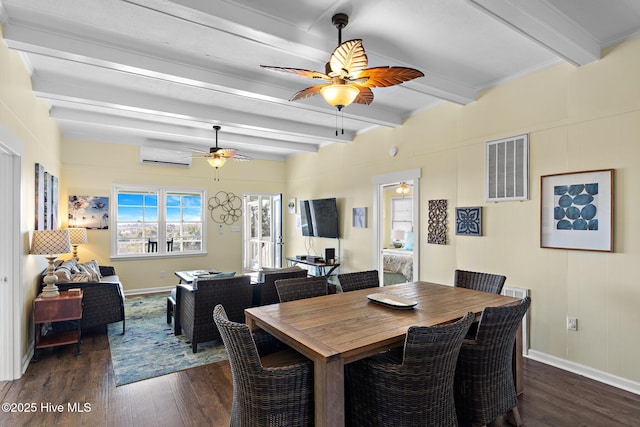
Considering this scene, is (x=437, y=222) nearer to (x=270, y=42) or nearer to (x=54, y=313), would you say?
(x=270, y=42)

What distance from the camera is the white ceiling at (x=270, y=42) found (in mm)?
2400

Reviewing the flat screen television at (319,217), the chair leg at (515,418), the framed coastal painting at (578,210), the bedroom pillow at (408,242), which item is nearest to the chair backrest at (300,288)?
the chair leg at (515,418)

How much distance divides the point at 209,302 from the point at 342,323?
2.05m

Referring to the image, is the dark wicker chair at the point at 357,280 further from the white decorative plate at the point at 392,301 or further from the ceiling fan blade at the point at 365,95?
the ceiling fan blade at the point at 365,95

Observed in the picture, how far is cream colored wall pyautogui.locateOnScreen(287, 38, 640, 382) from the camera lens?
284 cm

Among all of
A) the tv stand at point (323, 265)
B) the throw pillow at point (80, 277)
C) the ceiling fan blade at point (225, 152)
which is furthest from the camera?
the tv stand at point (323, 265)

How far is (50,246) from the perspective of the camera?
3371 mm

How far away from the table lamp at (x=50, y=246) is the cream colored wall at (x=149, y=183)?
2842 millimetres

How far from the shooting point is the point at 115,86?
12.8 ft

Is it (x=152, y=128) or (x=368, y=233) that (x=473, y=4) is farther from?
(x=152, y=128)

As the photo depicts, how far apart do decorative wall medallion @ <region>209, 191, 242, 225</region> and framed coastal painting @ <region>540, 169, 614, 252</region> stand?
5.89 metres

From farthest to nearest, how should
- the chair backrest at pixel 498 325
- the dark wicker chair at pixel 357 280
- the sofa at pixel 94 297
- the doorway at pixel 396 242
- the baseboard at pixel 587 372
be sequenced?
the doorway at pixel 396 242 → the sofa at pixel 94 297 → the dark wicker chair at pixel 357 280 → the baseboard at pixel 587 372 → the chair backrest at pixel 498 325

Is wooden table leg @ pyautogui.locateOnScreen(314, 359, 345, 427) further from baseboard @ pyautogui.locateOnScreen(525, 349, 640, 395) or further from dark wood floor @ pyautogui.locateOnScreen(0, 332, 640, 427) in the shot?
baseboard @ pyautogui.locateOnScreen(525, 349, 640, 395)

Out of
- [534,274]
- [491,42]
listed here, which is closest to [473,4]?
[491,42]
